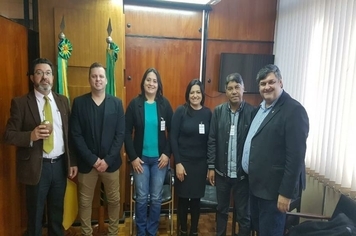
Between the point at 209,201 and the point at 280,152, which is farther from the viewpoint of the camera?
the point at 209,201

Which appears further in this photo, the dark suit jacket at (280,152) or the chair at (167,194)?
the chair at (167,194)

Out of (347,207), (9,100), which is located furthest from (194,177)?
(9,100)

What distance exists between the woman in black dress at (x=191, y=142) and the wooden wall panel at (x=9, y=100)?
1375 millimetres

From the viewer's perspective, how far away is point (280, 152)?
6.10ft

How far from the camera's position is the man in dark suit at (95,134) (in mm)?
2385

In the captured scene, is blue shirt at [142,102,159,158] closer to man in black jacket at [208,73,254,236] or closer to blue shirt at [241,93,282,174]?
man in black jacket at [208,73,254,236]

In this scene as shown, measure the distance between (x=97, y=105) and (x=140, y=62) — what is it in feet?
3.43

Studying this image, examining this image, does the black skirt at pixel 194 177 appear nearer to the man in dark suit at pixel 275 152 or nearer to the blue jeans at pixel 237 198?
the blue jeans at pixel 237 198

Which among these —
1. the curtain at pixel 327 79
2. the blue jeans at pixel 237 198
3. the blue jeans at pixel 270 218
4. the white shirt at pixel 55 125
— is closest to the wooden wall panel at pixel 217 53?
the curtain at pixel 327 79

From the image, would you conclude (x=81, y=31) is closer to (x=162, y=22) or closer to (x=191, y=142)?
(x=162, y=22)

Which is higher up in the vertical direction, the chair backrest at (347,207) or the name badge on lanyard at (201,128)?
the name badge on lanyard at (201,128)

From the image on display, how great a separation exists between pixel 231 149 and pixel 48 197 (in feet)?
5.18

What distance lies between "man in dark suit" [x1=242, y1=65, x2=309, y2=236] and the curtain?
0.67 metres

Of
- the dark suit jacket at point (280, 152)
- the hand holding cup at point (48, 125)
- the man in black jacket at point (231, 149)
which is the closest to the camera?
the dark suit jacket at point (280, 152)
